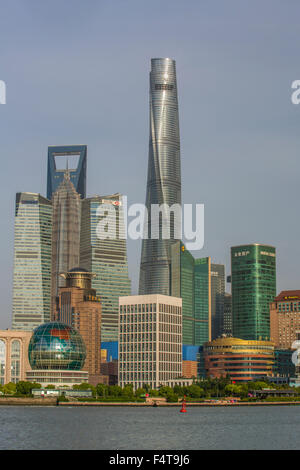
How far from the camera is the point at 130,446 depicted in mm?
91438

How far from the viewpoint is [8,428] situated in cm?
11881

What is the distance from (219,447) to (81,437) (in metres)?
19.6
